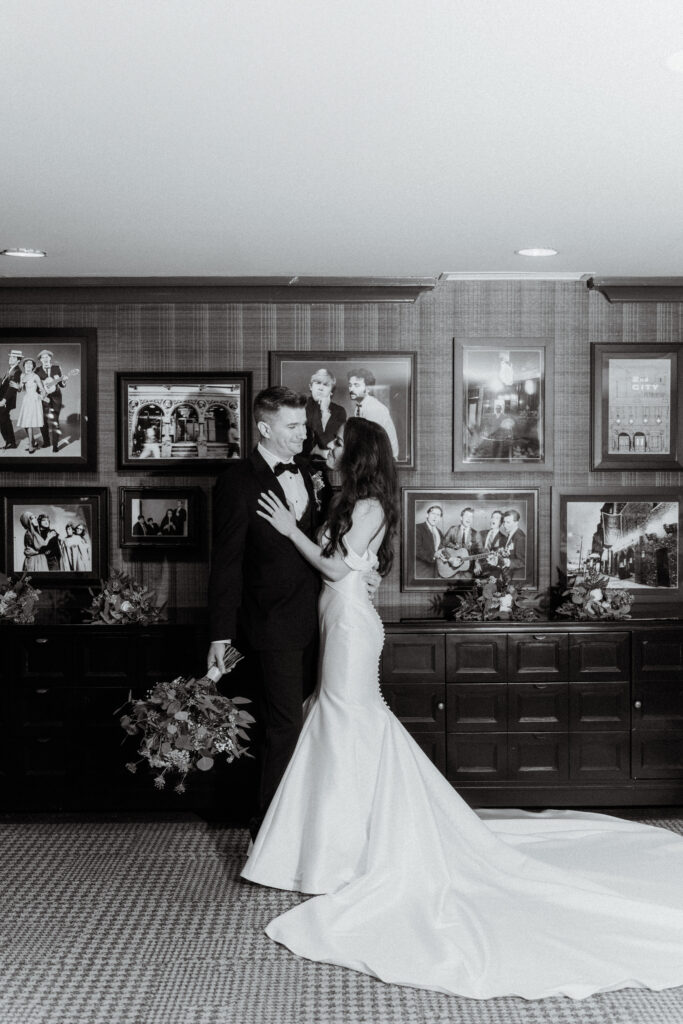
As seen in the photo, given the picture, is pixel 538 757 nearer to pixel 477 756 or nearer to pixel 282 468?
pixel 477 756

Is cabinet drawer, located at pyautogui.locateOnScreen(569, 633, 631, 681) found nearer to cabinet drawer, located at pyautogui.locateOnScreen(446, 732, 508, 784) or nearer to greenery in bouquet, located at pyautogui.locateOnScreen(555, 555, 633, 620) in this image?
greenery in bouquet, located at pyautogui.locateOnScreen(555, 555, 633, 620)

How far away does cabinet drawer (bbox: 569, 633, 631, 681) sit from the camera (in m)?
5.20

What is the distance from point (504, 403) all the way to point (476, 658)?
4.84ft

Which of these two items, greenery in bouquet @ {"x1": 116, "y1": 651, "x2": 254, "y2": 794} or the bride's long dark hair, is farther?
the bride's long dark hair

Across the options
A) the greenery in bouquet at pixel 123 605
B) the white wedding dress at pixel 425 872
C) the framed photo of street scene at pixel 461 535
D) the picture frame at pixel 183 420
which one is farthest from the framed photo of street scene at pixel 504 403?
the greenery in bouquet at pixel 123 605

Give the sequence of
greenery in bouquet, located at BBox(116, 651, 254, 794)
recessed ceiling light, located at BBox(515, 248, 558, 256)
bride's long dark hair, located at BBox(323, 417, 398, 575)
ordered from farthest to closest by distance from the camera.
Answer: recessed ceiling light, located at BBox(515, 248, 558, 256)
bride's long dark hair, located at BBox(323, 417, 398, 575)
greenery in bouquet, located at BBox(116, 651, 254, 794)

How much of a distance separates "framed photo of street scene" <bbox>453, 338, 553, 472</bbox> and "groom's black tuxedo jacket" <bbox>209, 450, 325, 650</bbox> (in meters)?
1.58

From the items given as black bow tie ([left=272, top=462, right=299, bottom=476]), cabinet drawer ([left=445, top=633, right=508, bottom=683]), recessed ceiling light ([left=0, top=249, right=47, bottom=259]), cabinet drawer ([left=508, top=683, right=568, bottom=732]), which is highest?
recessed ceiling light ([left=0, top=249, right=47, bottom=259])

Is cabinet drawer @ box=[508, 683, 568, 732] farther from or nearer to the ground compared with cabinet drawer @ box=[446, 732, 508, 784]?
farther from the ground

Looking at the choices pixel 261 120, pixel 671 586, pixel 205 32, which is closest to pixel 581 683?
pixel 671 586

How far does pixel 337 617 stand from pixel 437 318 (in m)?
2.17

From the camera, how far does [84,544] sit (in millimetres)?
5691

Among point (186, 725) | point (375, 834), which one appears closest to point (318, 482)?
point (186, 725)

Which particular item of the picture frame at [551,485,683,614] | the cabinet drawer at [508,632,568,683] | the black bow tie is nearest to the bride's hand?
the black bow tie
